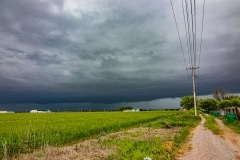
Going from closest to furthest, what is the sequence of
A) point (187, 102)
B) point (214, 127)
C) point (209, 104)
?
Answer: point (214, 127) → point (187, 102) → point (209, 104)

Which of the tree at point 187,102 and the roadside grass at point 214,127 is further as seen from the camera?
the tree at point 187,102

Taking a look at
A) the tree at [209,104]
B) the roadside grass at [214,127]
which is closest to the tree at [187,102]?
the tree at [209,104]

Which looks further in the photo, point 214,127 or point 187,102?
point 187,102

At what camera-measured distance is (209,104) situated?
166875mm

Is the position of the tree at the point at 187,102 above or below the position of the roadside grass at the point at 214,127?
above

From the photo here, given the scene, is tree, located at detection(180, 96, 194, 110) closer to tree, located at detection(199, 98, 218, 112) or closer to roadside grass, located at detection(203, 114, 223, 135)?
tree, located at detection(199, 98, 218, 112)

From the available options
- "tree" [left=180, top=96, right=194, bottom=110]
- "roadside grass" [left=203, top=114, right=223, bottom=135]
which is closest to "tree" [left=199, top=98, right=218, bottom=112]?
"tree" [left=180, top=96, right=194, bottom=110]

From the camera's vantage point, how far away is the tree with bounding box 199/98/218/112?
165m

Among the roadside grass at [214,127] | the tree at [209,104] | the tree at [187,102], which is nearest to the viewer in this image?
the roadside grass at [214,127]

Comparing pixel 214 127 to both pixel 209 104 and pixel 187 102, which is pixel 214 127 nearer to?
pixel 187 102

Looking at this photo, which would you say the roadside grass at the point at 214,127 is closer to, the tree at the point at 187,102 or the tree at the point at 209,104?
the tree at the point at 187,102

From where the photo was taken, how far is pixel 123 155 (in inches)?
551

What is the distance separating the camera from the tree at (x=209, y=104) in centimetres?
16500

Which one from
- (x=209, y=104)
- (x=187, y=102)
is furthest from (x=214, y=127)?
(x=209, y=104)
